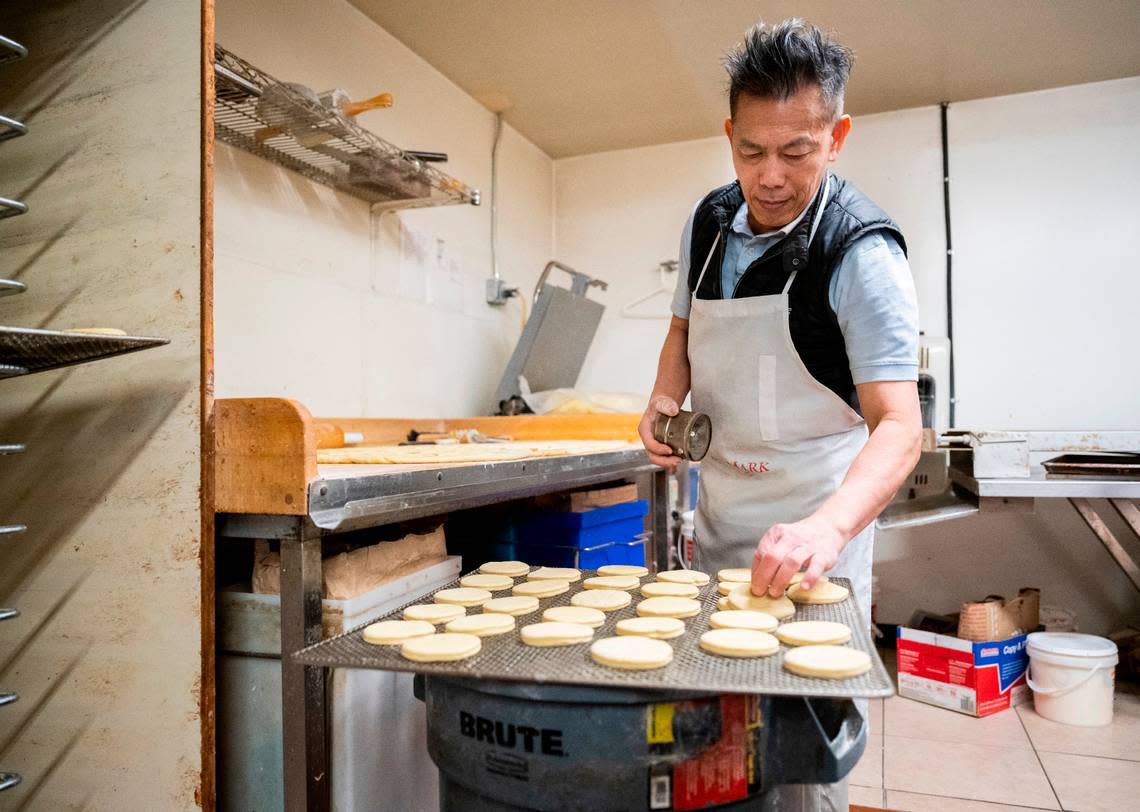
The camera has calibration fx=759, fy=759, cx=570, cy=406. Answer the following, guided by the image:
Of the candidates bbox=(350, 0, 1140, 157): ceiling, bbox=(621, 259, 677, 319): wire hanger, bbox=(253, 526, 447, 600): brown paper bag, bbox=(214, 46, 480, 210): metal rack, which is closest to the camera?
bbox=(253, 526, 447, 600): brown paper bag

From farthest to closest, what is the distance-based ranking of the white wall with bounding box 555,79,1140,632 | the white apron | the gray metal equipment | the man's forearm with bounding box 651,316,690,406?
the white wall with bounding box 555,79,1140,632, the gray metal equipment, the man's forearm with bounding box 651,316,690,406, the white apron

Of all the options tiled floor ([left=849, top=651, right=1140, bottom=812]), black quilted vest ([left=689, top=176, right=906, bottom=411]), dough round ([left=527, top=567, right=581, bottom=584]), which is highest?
black quilted vest ([left=689, top=176, right=906, bottom=411])

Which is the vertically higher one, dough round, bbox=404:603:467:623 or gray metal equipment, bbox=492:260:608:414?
gray metal equipment, bbox=492:260:608:414

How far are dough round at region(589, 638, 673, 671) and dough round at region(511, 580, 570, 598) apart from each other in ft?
1.00

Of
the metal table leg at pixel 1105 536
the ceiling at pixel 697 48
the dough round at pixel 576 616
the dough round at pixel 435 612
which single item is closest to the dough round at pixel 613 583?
the dough round at pixel 576 616

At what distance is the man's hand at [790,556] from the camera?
100cm

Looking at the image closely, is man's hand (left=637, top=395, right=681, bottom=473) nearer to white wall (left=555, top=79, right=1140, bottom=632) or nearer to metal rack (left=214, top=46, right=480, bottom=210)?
metal rack (left=214, top=46, right=480, bottom=210)

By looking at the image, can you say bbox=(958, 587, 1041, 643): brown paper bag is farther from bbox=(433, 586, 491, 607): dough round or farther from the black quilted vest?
bbox=(433, 586, 491, 607): dough round

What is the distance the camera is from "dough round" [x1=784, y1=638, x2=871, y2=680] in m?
0.79

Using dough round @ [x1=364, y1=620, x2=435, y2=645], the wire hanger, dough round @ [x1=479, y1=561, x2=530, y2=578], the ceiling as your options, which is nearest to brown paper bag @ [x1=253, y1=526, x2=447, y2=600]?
dough round @ [x1=479, y1=561, x2=530, y2=578]

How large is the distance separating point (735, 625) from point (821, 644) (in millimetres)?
112

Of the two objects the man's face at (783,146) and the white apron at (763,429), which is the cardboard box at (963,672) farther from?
the man's face at (783,146)

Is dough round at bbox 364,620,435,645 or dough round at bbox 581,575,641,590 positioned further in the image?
dough round at bbox 581,575,641,590

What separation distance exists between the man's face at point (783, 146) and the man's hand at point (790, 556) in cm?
65
